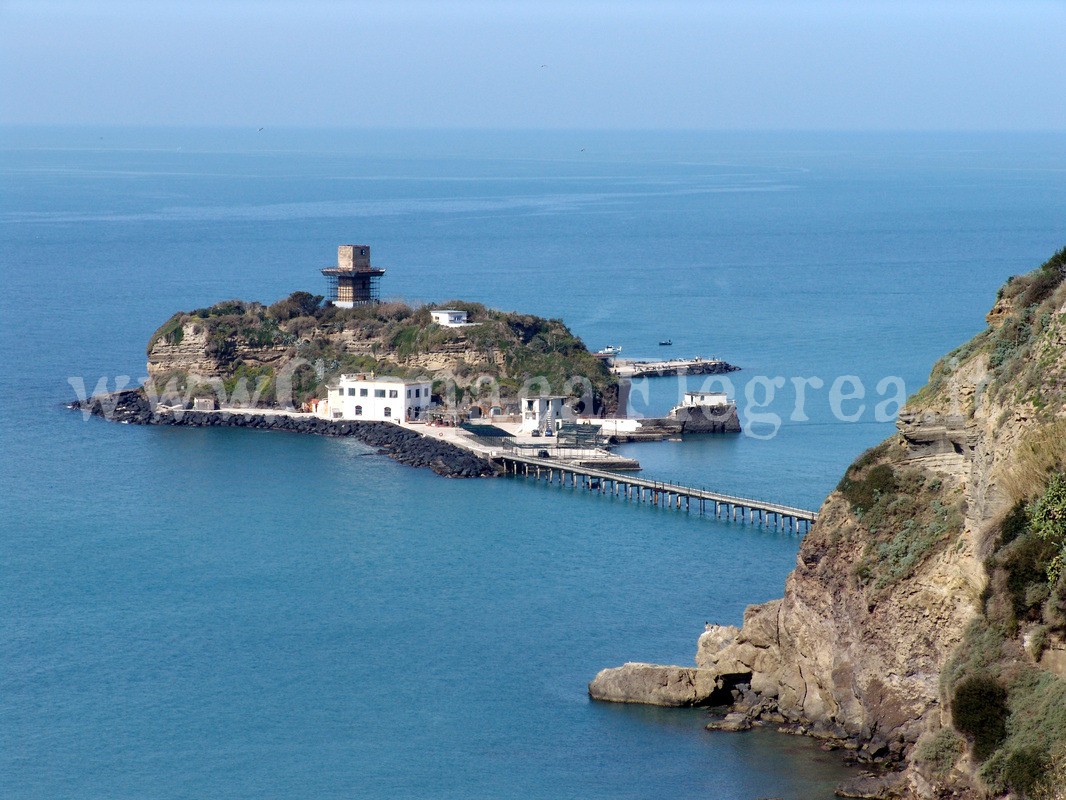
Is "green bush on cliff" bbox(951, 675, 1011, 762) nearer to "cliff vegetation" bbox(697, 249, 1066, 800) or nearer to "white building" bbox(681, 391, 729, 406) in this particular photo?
"cliff vegetation" bbox(697, 249, 1066, 800)

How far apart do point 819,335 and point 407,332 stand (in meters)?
25.1

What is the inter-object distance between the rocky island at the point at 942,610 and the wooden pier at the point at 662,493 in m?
15.2

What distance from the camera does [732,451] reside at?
2518 inches

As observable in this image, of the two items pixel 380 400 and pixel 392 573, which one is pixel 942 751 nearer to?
pixel 392 573

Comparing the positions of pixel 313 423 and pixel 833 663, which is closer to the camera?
pixel 833 663

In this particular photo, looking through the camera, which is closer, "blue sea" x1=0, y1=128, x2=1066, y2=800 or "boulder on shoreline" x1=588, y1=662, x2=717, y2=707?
"blue sea" x1=0, y1=128, x2=1066, y2=800

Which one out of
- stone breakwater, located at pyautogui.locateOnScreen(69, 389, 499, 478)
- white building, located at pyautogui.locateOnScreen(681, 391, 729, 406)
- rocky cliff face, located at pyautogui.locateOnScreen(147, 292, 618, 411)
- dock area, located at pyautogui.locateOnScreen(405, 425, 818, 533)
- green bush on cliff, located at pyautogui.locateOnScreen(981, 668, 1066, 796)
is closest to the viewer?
green bush on cliff, located at pyautogui.locateOnScreen(981, 668, 1066, 796)


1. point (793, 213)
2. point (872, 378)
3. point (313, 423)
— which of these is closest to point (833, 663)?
point (313, 423)

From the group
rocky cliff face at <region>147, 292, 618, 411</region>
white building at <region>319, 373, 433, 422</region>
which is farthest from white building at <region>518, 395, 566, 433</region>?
white building at <region>319, 373, 433, 422</region>

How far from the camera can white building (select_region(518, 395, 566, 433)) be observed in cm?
6631

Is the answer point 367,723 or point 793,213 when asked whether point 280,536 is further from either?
point 793,213

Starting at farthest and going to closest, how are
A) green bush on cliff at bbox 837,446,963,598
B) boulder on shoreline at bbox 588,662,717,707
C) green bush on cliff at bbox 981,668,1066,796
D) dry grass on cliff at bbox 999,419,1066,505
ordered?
boulder on shoreline at bbox 588,662,717,707 → green bush on cliff at bbox 837,446,963,598 → dry grass on cliff at bbox 999,419,1066,505 → green bush on cliff at bbox 981,668,1066,796

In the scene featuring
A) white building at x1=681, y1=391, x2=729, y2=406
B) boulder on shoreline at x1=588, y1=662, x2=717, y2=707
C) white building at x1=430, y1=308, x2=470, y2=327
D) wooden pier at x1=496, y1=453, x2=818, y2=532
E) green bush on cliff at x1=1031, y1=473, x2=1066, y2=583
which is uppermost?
white building at x1=430, y1=308, x2=470, y2=327

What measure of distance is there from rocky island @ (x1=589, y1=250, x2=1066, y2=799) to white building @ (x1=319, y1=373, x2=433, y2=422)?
34425 millimetres
